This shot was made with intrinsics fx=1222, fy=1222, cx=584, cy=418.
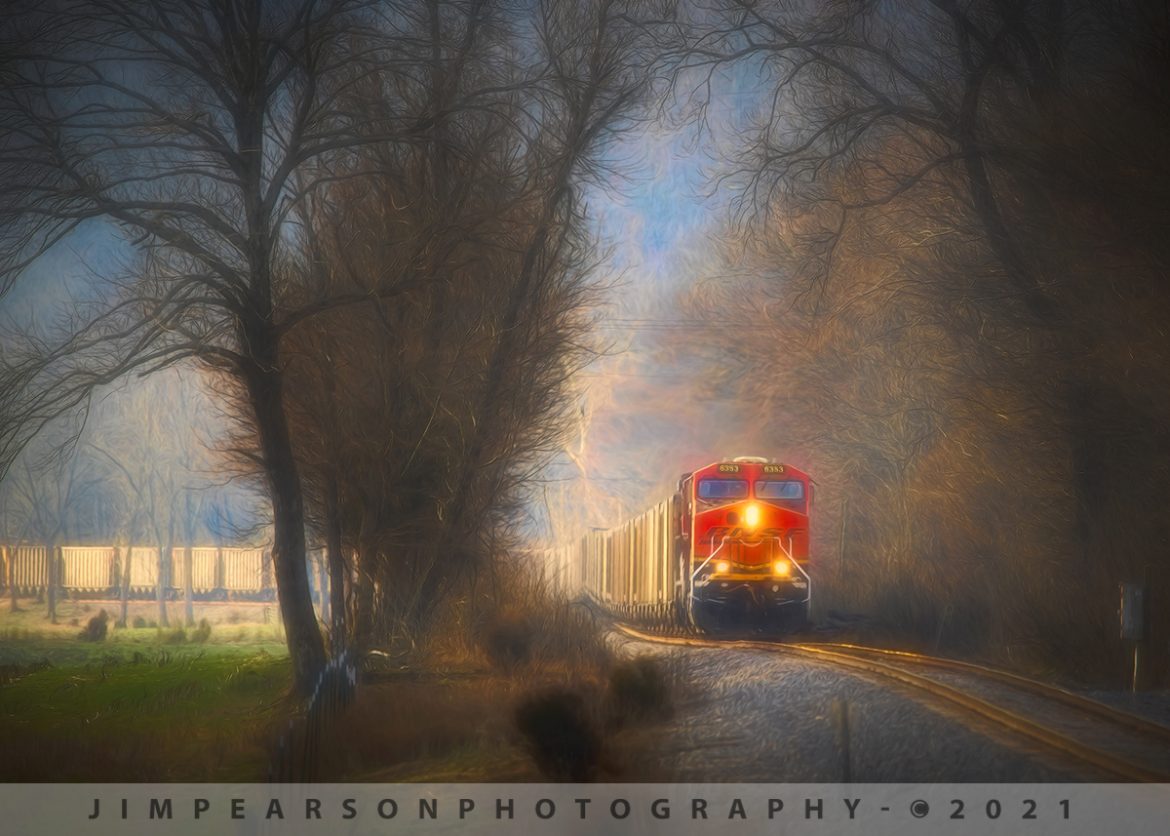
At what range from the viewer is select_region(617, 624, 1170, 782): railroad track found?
7.12 m

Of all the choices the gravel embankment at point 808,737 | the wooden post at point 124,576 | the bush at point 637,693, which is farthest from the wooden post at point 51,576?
the gravel embankment at point 808,737

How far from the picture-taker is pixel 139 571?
8.29 metres

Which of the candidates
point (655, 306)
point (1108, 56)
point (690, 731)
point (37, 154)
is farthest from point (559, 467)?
point (1108, 56)

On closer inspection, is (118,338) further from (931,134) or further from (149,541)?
(931,134)

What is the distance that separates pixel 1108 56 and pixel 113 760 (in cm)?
833

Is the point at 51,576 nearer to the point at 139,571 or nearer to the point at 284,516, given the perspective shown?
the point at 139,571

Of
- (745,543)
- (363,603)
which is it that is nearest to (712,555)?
(745,543)

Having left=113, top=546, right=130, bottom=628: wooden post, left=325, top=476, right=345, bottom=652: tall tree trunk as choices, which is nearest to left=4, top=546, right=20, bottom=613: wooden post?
left=113, top=546, right=130, bottom=628: wooden post

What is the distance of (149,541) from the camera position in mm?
8297

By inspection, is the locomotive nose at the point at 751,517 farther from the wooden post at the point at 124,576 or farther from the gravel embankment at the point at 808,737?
the wooden post at the point at 124,576

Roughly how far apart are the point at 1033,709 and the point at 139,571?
5.93 meters

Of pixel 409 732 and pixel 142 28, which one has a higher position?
pixel 142 28

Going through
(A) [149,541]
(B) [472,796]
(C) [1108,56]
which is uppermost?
(C) [1108,56]

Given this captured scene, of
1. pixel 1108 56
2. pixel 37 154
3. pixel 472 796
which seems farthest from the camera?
pixel 1108 56
